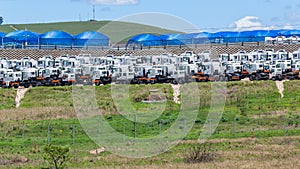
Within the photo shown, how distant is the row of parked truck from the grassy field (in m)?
2.87

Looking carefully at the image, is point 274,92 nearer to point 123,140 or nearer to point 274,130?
point 274,130

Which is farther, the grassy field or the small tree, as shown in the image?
the grassy field

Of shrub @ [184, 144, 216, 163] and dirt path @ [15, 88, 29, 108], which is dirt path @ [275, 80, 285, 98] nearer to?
dirt path @ [15, 88, 29, 108]

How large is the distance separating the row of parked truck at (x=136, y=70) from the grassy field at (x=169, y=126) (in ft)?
9.41

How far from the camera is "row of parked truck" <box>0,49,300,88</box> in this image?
66062 millimetres

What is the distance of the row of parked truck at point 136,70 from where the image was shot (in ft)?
217

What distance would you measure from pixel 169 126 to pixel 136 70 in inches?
916

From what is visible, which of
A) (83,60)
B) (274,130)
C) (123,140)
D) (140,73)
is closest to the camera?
(123,140)

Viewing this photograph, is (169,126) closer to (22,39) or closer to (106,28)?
(22,39)

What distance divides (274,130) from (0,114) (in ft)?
64.1

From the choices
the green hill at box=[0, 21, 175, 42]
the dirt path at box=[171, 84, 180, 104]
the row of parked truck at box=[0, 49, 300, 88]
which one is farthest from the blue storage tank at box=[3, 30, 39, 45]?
the green hill at box=[0, 21, 175, 42]

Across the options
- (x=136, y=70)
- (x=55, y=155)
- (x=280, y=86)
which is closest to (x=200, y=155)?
(x=55, y=155)

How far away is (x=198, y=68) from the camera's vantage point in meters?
69.4

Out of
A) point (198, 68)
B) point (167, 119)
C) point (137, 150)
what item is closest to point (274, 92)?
point (198, 68)
